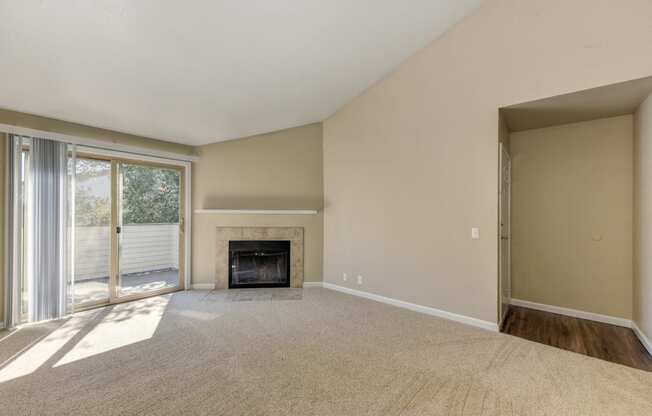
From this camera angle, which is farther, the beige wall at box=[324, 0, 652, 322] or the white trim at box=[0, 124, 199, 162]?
the white trim at box=[0, 124, 199, 162]

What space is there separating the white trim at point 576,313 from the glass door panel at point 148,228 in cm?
535

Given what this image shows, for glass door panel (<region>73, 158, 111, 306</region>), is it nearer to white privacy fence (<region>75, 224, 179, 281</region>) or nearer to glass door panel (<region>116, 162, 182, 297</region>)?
white privacy fence (<region>75, 224, 179, 281</region>)

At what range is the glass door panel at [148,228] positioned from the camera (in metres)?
4.44

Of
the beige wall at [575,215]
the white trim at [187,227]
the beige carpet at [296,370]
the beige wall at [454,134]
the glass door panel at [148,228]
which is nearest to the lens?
the beige carpet at [296,370]

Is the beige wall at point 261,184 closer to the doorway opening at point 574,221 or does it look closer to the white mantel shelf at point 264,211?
the white mantel shelf at point 264,211

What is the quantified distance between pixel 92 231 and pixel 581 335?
612 centimetres

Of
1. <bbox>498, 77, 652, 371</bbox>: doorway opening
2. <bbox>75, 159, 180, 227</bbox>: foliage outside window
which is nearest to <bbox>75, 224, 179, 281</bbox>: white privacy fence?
<bbox>75, 159, 180, 227</bbox>: foliage outside window

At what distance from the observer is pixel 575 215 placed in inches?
152

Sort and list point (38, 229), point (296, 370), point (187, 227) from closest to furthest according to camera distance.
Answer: point (296, 370) < point (38, 229) < point (187, 227)

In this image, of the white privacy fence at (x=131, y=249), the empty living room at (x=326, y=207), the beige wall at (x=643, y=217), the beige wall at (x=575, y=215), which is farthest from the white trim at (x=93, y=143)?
the beige wall at (x=643, y=217)

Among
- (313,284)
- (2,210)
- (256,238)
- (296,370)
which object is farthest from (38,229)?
(313,284)

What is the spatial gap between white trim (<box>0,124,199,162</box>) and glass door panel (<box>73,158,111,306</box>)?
28cm

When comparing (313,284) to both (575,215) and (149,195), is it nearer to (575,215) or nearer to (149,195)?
(149,195)

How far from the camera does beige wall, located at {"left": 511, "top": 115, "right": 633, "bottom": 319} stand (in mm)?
3533
